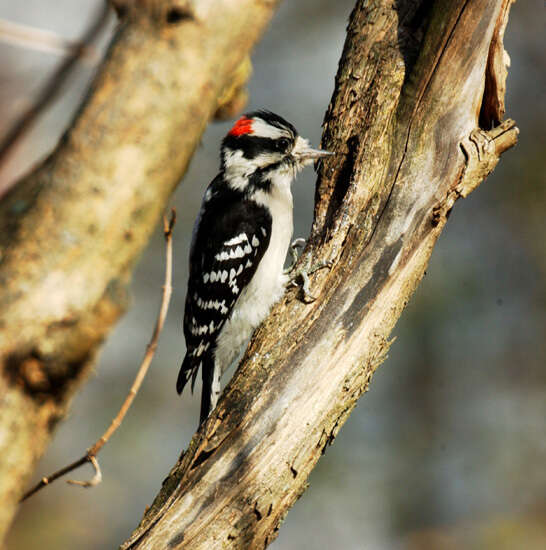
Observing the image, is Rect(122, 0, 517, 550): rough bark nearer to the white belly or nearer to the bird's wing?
the white belly

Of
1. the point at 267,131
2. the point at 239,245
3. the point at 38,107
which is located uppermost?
the point at 267,131

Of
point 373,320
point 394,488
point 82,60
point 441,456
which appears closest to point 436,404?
point 441,456

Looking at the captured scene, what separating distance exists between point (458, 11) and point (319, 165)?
1.06 meters

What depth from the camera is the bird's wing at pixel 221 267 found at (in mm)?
4266

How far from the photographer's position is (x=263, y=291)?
4.05 metres

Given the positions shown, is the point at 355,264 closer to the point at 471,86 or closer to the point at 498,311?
the point at 471,86

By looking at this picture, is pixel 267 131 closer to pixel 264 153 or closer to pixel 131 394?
pixel 264 153

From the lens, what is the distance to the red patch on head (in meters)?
4.65

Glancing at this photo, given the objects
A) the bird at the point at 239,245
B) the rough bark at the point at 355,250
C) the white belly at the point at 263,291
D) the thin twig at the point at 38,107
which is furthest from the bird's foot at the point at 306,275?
the thin twig at the point at 38,107

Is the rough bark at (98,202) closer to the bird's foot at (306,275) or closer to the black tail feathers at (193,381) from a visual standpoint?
the bird's foot at (306,275)

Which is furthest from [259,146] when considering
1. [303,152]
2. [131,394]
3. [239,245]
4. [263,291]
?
[131,394]

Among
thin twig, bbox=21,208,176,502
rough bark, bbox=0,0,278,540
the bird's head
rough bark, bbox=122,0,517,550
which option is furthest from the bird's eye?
rough bark, bbox=0,0,278,540

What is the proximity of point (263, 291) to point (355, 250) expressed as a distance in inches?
39.1

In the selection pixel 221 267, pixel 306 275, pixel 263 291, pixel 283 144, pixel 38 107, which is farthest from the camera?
pixel 283 144
